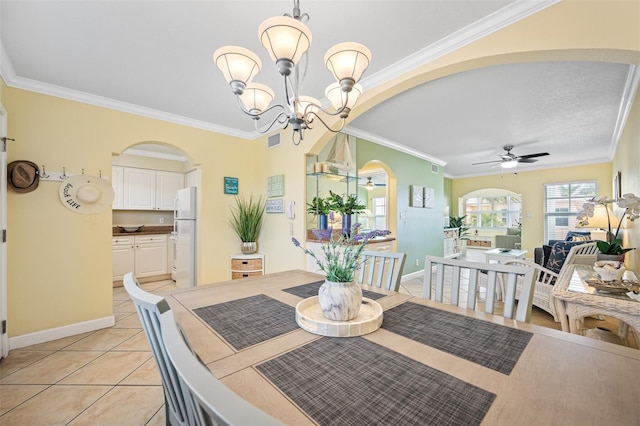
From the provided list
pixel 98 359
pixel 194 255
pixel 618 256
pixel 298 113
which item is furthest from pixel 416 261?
pixel 98 359

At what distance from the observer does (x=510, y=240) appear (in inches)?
302

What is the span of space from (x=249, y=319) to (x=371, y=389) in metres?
0.65

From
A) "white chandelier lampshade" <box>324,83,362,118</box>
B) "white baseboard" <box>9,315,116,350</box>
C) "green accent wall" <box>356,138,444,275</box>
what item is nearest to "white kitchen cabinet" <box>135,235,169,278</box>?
"white baseboard" <box>9,315,116,350</box>

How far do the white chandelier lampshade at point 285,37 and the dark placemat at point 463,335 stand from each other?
123cm

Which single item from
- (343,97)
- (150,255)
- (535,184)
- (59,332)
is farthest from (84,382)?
(535,184)

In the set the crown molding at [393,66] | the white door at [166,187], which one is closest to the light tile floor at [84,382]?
the crown molding at [393,66]

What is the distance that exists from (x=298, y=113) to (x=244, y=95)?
0.35 meters

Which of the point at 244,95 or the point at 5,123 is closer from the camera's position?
the point at 244,95

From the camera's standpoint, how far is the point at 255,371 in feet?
2.57

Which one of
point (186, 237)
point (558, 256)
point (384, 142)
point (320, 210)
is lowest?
point (558, 256)

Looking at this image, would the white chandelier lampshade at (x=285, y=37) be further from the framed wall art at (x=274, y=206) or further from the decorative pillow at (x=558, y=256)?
the decorative pillow at (x=558, y=256)

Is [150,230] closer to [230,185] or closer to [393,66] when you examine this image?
[230,185]

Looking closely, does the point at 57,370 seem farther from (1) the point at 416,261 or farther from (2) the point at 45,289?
(1) the point at 416,261

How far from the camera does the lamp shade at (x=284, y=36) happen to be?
1157 mm
